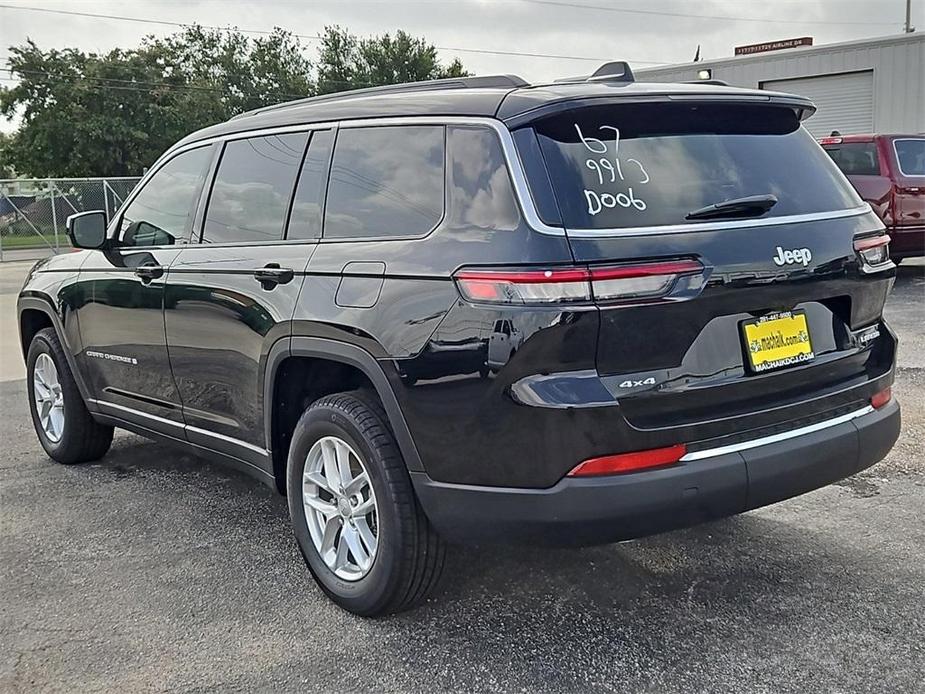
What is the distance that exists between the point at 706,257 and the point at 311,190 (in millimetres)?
1556

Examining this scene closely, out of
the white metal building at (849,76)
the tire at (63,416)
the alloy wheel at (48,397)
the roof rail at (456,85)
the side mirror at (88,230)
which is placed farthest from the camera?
the white metal building at (849,76)

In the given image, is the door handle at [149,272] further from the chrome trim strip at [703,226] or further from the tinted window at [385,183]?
the chrome trim strip at [703,226]

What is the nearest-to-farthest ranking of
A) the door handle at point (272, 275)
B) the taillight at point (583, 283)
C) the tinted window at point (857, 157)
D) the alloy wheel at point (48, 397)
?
the taillight at point (583, 283) < the door handle at point (272, 275) < the alloy wheel at point (48, 397) < the tinted window at point (857, 157)

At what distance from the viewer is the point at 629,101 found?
2900mm

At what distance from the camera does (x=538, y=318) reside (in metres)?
2.58

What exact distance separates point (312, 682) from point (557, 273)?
4.76ft

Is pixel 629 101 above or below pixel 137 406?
above

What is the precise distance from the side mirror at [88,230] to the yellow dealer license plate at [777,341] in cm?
322

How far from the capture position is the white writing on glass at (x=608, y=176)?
2717 millimetres

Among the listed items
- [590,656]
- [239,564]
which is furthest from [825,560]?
[239,564]

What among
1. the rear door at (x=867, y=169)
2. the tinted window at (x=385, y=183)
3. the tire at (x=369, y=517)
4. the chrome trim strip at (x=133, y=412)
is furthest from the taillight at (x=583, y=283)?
the rear door at (x=867, y=169)

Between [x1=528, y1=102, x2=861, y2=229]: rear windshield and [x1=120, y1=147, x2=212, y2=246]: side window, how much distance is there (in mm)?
2022

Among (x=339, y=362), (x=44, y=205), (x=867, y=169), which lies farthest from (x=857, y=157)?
(x=44, y=205)

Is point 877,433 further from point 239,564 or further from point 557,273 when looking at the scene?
point 239,564
